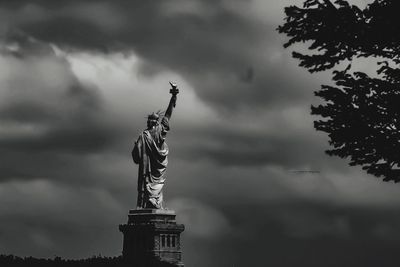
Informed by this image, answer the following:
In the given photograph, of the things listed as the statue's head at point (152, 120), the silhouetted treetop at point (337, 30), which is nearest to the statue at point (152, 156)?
the statue's head at point (152, 120)

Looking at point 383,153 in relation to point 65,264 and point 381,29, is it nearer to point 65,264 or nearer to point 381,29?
point 381,29

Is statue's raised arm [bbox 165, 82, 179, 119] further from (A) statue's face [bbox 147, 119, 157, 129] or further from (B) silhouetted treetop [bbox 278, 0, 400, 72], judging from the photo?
(B) silhouetted treetop [bbox 278, 0, 400, 72]

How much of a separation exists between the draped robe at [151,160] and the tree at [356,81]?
10.1 meters

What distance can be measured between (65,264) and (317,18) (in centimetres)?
897

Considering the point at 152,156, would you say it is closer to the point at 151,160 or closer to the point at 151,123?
the point at 151,160

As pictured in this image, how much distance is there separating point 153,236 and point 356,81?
10610 millimetres

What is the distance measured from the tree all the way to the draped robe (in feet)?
33.2

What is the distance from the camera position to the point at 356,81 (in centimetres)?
1432

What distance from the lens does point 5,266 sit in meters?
18.0

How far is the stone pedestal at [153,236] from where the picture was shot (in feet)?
76.4

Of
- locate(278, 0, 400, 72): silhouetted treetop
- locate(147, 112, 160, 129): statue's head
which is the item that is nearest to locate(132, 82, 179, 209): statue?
locate(147, 112, 160, 129): statue's head

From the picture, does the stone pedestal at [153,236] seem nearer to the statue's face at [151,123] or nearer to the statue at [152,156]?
the statue at [152,156]

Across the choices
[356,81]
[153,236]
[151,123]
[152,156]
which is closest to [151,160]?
[152,156]

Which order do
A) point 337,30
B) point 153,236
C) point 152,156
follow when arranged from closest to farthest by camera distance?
1. point 337,30
2. point 153,236
3. point 152,156
